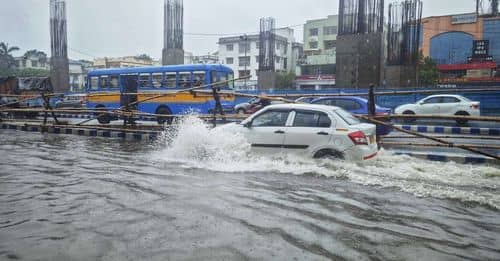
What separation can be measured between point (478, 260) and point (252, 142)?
5031 millimetres

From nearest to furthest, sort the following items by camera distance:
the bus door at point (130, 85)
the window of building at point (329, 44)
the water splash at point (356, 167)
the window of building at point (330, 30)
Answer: the water splash at point (356, 167), the bus door at point (130, 85), the window of building at point (329, 44), the window of building at point (330, 30)

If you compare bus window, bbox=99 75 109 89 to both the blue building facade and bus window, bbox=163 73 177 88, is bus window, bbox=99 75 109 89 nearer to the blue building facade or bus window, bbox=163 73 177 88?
bus window, bbox=163 73 177 88

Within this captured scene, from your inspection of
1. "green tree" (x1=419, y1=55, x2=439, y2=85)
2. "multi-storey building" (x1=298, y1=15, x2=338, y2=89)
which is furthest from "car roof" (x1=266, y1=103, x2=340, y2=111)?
"multi-storey building" (x1=298, y1=15, x2=338, y2=89)

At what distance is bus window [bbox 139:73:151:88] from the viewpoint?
18.5 meters

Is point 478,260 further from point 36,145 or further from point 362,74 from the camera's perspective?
point 362,74

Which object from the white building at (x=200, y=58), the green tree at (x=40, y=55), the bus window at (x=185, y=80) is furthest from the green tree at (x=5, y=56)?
the bus window at (x=185, y=80)

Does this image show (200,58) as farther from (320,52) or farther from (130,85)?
(130,85)

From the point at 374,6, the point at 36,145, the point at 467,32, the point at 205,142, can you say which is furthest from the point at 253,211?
the point at 467,32

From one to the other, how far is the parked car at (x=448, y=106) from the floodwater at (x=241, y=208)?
32.7 ft

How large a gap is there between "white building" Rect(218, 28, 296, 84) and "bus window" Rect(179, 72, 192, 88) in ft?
147

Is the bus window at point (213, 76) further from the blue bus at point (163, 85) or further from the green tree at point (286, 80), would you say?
the green tree at point (286, 80)

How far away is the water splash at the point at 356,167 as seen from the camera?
615 centimetres

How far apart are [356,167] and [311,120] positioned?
1.25 metres

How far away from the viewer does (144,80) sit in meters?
18.6
